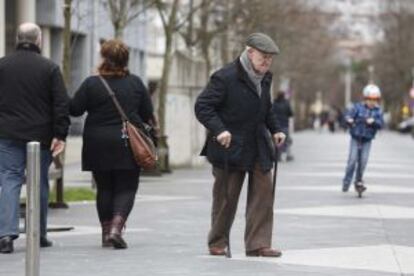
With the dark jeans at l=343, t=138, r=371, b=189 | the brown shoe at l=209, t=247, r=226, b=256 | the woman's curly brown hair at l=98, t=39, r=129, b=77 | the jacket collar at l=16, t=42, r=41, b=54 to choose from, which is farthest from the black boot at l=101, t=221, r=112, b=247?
the dark jeans at l=343, t=138, r=371, b=189

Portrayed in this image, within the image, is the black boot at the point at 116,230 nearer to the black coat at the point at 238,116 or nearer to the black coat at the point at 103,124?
the black coat at the point at 103,124

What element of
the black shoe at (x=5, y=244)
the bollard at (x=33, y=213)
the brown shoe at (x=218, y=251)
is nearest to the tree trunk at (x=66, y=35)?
the black shoe at (x=5, y=244)

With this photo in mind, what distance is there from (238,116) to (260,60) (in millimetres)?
477

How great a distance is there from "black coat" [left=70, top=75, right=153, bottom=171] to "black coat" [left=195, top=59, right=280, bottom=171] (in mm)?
932

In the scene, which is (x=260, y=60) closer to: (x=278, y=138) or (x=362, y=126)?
(x=278, y=138)

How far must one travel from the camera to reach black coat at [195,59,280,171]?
9.79 metres

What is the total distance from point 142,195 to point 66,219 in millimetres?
4163

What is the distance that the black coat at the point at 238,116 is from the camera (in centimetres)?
979

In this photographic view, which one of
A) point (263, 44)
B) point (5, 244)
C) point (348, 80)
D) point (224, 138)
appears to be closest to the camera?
point (224, 138)

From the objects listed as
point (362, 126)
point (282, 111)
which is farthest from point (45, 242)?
point (282, 111)

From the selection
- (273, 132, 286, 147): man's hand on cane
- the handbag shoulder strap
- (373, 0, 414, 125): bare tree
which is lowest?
(373, 0, 414, 125): bare tree

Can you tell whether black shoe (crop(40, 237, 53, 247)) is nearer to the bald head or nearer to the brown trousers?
the brown trousers

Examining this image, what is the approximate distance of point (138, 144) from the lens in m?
10.4

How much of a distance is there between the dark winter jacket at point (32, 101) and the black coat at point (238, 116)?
1.21m
